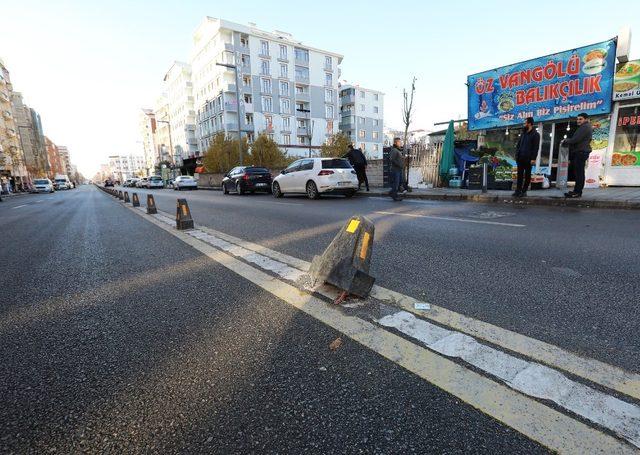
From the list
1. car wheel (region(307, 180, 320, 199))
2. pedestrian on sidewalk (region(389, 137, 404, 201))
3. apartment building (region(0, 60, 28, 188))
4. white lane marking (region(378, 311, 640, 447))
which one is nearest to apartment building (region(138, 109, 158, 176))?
apartment building (region(0, 60, 28, 188))

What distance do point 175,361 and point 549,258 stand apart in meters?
3.93

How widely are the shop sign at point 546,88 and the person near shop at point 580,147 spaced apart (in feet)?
14.1

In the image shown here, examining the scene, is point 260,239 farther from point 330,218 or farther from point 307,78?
point 307,78

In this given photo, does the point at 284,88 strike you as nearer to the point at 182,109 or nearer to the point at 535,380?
the point at 182,109

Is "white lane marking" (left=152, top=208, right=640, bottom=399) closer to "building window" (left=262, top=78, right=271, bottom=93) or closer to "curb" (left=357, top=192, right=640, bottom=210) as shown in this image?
"curb" (left=357, top=192, right=640, bottom=210)

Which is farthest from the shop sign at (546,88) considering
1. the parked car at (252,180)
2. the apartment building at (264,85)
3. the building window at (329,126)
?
the building window at (329,126)

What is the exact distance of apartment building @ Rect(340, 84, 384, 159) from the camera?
74000 millimetres

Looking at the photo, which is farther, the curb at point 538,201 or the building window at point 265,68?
the building window at point 265,68

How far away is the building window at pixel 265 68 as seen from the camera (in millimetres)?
55469

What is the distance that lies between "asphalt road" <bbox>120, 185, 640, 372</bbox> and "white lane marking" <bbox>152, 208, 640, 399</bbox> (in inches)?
3.5

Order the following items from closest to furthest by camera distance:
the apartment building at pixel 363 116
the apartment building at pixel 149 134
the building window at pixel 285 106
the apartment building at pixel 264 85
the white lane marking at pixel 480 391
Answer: the white lane marking at pixel 480 391 → the apartment building at pixel 264 85 → the building window at pixel 285 106 → the apartment building at pixel 363 116 → the apartment building at pixel 149 134

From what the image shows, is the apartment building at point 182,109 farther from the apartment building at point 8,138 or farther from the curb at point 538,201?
the curb at point 538,201

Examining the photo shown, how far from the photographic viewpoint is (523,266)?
3.55 meters

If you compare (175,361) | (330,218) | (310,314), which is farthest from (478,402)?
(330,218)
